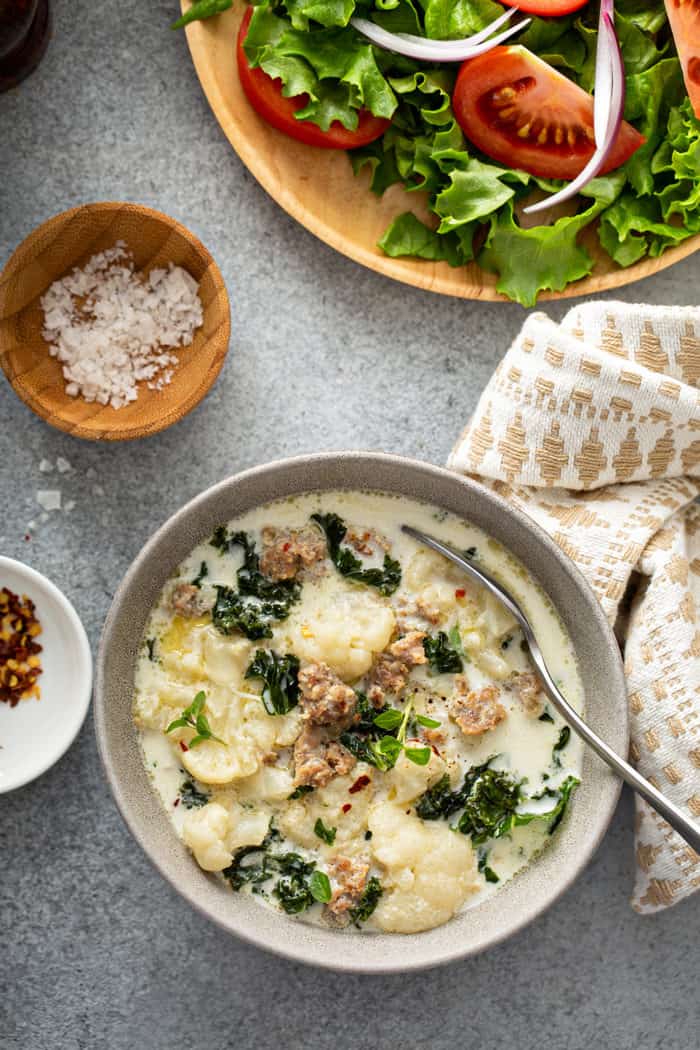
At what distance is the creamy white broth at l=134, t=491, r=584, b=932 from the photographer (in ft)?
7.08

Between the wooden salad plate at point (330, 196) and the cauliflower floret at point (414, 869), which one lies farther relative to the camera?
the wooden salad plate at point (330, 196)

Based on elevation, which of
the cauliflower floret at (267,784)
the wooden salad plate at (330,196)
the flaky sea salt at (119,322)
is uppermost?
the wooden salad plate at (330,196)

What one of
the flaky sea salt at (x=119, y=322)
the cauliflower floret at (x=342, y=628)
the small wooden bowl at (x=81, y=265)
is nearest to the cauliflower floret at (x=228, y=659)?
the cauliflower floret at (x=342, y=628)

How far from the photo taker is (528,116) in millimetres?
2328

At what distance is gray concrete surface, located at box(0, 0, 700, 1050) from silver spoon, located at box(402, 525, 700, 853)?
1.12ft

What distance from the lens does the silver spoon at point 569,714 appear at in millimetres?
2078

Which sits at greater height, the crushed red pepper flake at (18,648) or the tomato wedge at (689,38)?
the tomato wedge at (689,38)

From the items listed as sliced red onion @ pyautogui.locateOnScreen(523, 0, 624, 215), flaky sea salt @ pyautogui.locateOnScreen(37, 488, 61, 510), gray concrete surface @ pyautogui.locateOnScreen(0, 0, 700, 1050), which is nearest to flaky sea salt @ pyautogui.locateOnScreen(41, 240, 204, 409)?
gray concrete surface @ pyautogui.locateOnScreen(0, 0, 700, 1050)

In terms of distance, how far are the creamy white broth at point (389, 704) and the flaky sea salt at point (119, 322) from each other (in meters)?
0.44

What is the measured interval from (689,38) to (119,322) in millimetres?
1449

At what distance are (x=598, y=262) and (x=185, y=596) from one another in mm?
1260

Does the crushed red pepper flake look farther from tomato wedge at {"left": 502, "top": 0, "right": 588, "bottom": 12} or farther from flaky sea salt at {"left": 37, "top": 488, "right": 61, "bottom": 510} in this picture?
tomato wedge at {"left": 502, "top": 0, "right": 588, "bottom": 12}

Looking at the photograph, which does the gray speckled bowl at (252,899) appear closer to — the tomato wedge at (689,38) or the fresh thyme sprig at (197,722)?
the fresh thyme sprig at (197,722)

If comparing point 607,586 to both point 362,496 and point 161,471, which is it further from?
point 161,471
